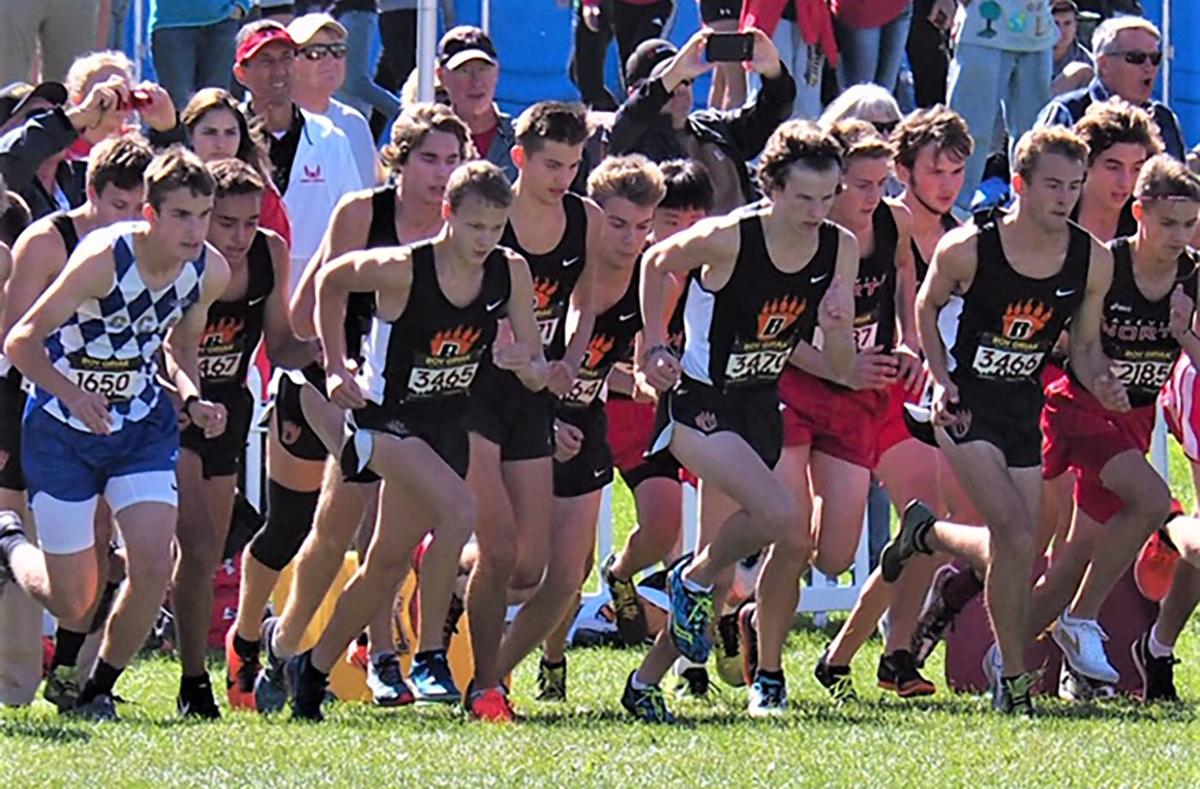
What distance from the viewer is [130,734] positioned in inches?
347

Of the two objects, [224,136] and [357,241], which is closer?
[357,241]

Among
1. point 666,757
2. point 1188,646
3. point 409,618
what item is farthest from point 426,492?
point 1188,646

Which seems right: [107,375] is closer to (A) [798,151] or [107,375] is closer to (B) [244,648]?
(B) [244,648]

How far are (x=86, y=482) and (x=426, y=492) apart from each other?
1.15 metres

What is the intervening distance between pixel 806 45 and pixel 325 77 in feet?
10.7

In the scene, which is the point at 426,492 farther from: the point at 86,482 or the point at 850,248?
the point at 850,248

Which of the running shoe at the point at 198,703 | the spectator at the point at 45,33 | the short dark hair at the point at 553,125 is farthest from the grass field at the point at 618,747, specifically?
the spectator at the point at 45,33

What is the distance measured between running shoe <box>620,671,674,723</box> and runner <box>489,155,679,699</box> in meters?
0.48

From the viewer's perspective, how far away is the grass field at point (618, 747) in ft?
25.9

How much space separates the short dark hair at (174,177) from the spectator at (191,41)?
422 centimetres

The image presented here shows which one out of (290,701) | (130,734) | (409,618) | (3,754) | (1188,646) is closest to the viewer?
(3,754)

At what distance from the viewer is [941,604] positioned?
428 inches

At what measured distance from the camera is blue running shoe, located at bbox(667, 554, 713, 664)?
9664 millimetres

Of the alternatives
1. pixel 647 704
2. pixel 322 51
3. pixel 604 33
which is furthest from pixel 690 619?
pixel 604 33
